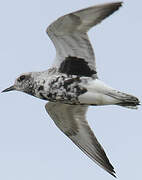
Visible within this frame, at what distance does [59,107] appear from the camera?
1576 cm

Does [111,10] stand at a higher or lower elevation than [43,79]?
higher

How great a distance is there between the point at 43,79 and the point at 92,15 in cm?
191

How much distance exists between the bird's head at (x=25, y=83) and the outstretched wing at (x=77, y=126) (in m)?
0.64

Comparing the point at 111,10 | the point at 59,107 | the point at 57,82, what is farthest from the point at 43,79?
the point at 111,10

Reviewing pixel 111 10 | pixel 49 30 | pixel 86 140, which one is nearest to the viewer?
pixel 111 10

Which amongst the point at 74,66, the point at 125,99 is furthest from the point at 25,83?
the point at 125,99

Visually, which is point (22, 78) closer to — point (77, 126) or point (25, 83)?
point (25, 83)

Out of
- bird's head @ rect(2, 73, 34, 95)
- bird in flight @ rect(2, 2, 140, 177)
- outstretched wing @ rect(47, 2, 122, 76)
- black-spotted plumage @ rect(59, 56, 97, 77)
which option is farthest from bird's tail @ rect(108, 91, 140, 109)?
bird's head @ rect(2, 73, 34, 95)

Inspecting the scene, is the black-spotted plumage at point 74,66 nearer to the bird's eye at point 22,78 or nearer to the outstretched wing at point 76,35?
the outstretched wing at point 76,35

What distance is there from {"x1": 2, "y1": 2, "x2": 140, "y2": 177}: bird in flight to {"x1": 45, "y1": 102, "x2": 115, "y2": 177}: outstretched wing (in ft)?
0.08

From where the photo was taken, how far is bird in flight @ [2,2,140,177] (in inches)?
541

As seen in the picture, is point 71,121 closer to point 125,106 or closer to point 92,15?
point 125,106

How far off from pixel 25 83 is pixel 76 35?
6.47 feet

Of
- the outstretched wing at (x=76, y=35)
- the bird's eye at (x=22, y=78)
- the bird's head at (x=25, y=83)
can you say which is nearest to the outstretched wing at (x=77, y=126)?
the bird's head at (x=25, y=83)
